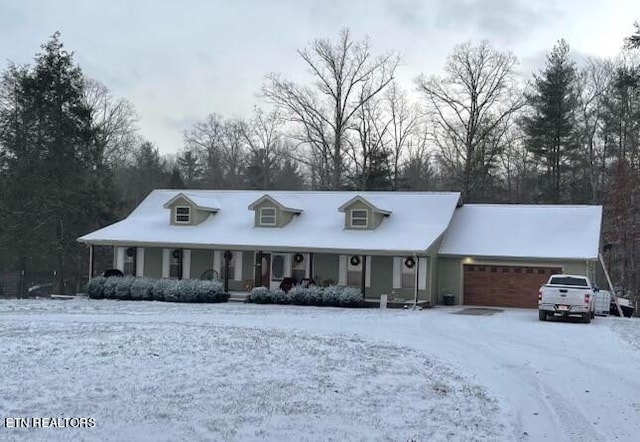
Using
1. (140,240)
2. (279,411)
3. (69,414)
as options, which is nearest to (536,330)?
(279,411)

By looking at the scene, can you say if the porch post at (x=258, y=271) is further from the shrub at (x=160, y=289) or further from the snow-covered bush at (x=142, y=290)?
the snow-covered bush at (x=142, y=290)

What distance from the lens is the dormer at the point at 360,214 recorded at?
31.1 meters

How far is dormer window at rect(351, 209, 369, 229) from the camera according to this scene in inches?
1229

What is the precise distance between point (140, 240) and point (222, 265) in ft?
12.8

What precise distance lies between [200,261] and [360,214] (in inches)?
A: 312

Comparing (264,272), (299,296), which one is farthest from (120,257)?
(299,296)

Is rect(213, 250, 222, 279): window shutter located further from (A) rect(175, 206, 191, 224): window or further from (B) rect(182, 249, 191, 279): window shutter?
(A) rect(175, 206, 191, 224): window

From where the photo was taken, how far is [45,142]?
124ft

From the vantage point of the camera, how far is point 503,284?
29.8 m

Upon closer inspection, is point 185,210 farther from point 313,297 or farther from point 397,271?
point 397,271

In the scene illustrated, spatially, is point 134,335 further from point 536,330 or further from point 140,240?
point 140,240

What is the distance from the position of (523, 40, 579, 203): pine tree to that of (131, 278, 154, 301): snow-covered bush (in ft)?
96.4

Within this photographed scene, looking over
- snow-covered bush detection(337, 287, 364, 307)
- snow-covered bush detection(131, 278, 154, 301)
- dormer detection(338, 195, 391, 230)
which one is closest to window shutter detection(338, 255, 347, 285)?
dormer detection(338, 195, 391, 230)

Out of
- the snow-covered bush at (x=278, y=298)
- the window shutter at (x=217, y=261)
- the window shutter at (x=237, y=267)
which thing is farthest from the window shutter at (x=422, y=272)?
the window shutter at (x=217, y=261)
